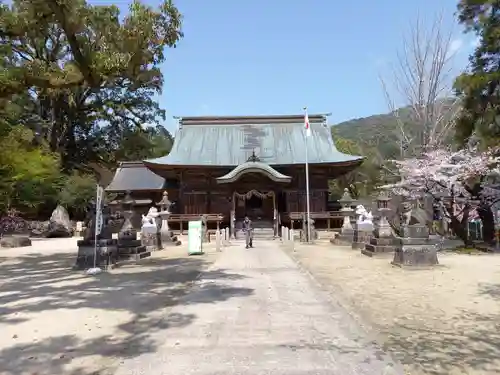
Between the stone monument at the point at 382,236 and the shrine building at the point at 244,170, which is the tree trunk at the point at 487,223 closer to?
the stone monument at the point at 382,236

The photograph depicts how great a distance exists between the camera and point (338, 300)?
7949mm

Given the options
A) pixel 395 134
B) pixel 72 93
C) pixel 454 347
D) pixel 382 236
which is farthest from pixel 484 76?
pixel 72 93

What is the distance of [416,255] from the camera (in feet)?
40.7

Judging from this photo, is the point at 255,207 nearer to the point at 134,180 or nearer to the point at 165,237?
the point at 134,180

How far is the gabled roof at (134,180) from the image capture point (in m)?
36.5

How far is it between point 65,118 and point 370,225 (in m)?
32.6

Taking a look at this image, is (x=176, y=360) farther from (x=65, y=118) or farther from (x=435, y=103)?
(x=65, y=118)

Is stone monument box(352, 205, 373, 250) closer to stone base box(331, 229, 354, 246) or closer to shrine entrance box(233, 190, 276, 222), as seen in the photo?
stone base box(331, 229, 354, 246)

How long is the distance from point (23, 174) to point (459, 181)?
21.4 meters

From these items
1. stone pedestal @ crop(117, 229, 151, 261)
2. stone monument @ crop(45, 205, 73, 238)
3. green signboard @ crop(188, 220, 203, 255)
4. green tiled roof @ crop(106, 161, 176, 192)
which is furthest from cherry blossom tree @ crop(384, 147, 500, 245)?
stone monument @ crop(45, 205, 73, 238)

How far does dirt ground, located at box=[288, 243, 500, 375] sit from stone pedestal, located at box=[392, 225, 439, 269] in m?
0.35

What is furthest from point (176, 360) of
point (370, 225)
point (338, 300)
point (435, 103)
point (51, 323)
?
point (435, 103)

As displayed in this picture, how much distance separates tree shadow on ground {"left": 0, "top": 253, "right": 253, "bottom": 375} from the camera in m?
4.88

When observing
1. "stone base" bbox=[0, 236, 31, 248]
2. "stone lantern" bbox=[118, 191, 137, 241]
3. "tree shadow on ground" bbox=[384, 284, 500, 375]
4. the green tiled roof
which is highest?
the green tiled roof
